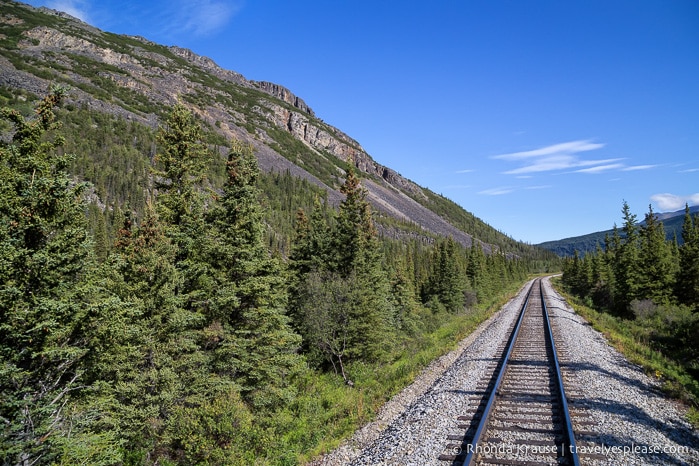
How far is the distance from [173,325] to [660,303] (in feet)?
130

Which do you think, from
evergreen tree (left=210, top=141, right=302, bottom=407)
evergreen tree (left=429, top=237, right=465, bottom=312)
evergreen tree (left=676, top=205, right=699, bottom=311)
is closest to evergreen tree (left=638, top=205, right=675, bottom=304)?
evergreen tree (left=676, top=205, right=699, bottom=311)

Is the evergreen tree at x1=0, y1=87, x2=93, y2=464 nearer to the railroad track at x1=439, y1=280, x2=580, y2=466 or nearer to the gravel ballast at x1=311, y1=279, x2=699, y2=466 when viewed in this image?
the gravel ballast at x1=311, y1=279, x2=699, y2=466

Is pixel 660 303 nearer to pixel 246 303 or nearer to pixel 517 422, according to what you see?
pixel 517 422

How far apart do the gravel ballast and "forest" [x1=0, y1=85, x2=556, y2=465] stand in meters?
1.05

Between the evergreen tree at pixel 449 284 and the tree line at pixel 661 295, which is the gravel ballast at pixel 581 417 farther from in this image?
the evergreen tree at pixel 449 284

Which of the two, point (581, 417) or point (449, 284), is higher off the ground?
point (449, 284)

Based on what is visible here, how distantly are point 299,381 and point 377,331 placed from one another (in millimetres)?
5105

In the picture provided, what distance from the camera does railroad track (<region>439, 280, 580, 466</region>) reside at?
6117 millimetres

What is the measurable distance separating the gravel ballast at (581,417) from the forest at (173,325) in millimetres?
1047

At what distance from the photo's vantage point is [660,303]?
105ft

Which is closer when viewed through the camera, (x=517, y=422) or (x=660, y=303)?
(x=517, y=422)

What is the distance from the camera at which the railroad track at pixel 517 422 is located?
20.1ft

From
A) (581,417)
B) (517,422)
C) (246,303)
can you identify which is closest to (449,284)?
(246,303)

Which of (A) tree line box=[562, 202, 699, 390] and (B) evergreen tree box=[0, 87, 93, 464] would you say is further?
(A) tree line box=[562, 202, 699, 390]
